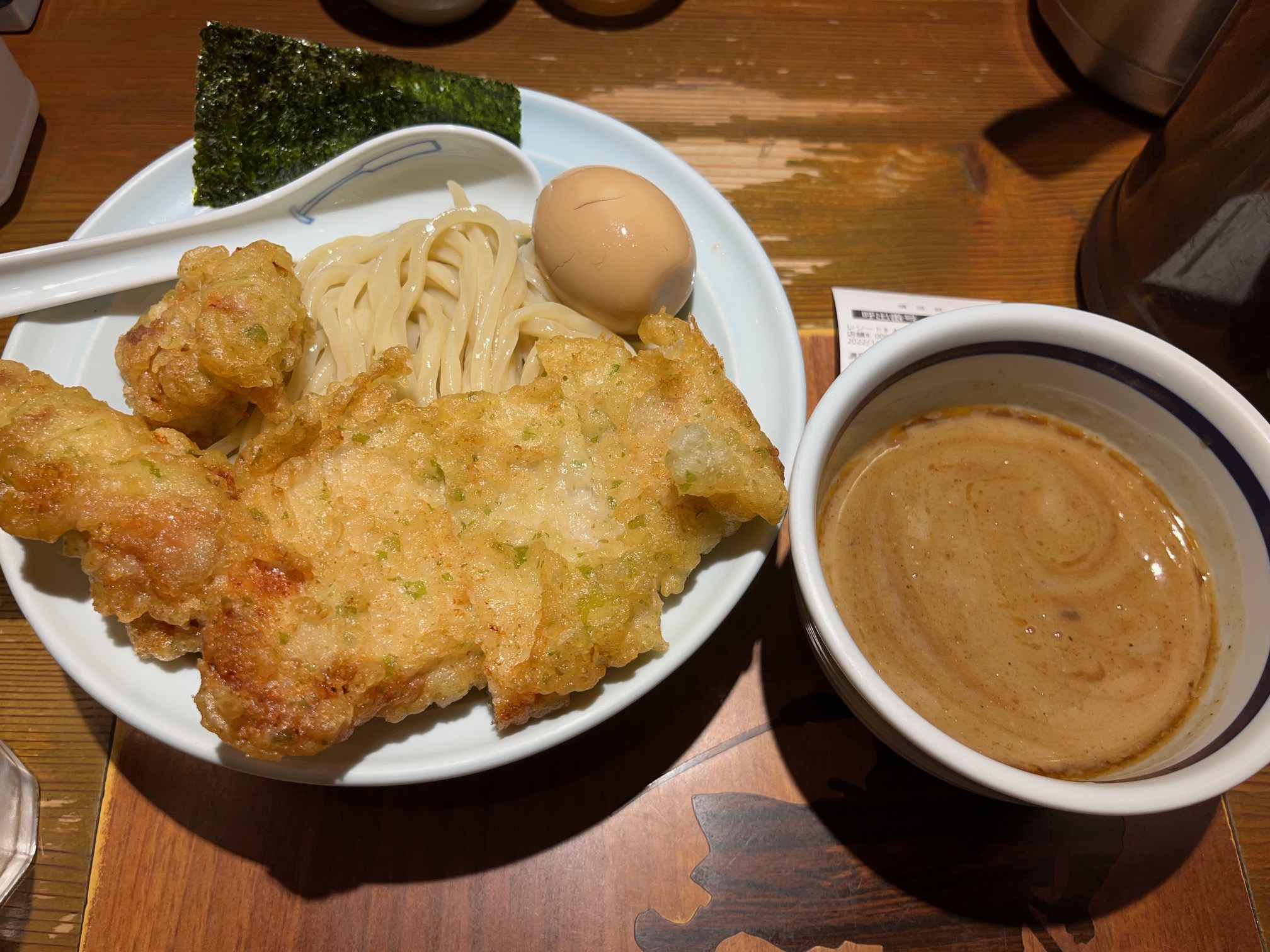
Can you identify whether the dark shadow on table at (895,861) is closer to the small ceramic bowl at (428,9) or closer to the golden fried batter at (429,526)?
the golden fried batter at (429,526)

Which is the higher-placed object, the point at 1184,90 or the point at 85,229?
the point at 1184,90

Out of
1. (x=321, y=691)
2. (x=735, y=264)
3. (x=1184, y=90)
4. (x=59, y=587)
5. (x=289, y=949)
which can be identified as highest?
(x=1184, y=90)

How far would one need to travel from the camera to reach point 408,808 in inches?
55.4

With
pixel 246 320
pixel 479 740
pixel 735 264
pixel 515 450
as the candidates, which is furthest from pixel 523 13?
pixel 479 740

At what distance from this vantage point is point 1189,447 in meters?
1.23

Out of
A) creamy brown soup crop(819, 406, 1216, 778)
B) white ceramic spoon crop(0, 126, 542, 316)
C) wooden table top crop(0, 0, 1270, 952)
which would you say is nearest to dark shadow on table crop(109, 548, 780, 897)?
wooden table top crop(0, 0, 1270, 952)

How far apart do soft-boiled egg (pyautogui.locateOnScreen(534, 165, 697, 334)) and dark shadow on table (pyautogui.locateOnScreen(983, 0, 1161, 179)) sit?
1.29m

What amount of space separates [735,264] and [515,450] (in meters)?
0.71

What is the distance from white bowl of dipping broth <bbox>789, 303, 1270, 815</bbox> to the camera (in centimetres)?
98

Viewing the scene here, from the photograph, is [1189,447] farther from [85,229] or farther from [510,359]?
[85,229]

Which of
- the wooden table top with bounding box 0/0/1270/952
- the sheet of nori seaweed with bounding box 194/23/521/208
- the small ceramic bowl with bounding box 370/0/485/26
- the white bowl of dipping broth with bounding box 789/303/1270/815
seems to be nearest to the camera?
the white bowl of dipping broth with bounding box 789/303/1270/815

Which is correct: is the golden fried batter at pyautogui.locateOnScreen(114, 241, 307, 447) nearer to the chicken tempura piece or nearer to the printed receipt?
the chicken tempura piece

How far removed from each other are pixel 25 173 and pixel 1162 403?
9.06 feet

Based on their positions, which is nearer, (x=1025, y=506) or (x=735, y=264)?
(x=1025, y=506)
